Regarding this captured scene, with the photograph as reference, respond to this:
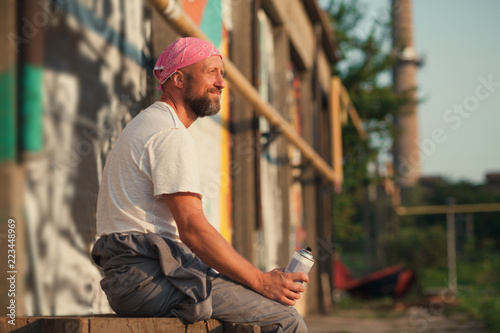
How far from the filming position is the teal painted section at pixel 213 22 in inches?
211

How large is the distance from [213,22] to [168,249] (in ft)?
12.1

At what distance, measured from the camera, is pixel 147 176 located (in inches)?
93.0

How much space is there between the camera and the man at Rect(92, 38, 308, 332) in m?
2.29

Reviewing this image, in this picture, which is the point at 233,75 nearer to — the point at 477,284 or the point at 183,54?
the point at 183,54

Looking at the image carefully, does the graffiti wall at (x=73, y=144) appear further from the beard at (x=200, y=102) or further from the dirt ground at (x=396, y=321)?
the dirt ground at (x=396, y=321)

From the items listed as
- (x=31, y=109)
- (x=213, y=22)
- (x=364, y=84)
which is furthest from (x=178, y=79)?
(x=364, y=84)

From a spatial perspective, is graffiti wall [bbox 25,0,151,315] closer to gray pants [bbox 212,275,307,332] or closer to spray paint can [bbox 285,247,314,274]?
gray pants [bbox 212,275,307,332]

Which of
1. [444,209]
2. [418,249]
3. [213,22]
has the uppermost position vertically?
[213,22]

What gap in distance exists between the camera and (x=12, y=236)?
2.62 m

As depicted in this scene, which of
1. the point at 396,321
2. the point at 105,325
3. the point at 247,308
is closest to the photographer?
the point at 105,325

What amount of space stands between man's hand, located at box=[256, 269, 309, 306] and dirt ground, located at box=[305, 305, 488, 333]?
269 inches

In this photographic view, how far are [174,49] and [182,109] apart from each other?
0.25 m

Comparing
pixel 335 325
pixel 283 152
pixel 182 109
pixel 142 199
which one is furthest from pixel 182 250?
pixel 335 325

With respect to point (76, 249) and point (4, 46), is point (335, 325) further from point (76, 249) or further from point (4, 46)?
point (4, 46)
